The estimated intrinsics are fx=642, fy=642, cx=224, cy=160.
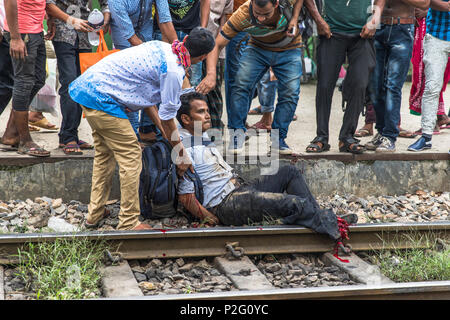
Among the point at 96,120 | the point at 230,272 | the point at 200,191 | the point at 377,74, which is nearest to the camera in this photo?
the point at 230,272

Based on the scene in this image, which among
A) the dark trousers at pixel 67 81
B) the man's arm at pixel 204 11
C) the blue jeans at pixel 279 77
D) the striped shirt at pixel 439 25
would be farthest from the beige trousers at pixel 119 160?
the striped shirt at pixel 439 25

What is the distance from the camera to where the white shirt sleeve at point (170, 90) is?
4.72 metres

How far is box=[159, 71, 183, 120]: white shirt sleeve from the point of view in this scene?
15.5 ft

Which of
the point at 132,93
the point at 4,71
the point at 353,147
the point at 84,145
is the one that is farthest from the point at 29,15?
the point at 353,147

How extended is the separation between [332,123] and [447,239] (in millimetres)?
3428

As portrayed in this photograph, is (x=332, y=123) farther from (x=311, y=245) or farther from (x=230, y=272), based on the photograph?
(x=230, y=272)

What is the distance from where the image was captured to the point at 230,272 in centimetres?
459

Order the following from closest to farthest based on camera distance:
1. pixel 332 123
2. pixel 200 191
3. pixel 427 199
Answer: pixel 200 191 → pixel 427 199 → pixel 332 123

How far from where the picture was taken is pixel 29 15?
5.94m

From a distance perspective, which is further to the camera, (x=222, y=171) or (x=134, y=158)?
(x=222, y=171)

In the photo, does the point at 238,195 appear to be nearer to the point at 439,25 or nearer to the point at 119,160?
the point at 119,160

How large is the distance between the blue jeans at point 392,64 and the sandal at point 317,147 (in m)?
0.71

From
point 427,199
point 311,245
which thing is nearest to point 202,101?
point 311,245

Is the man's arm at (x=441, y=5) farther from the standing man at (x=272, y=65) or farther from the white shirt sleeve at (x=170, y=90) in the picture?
the white shirt sleeve at (x=170, y=90)
